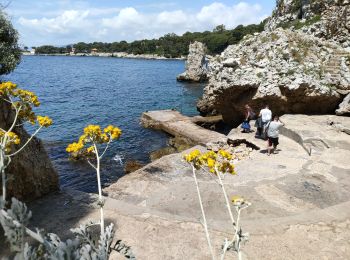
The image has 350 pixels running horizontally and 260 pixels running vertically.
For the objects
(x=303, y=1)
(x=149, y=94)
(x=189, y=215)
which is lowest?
(x=149, y=94)

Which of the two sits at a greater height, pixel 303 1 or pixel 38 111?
pixel 303 1

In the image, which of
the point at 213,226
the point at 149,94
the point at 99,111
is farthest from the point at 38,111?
the point at 213,226

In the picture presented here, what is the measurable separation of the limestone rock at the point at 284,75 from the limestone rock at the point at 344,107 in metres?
0.54

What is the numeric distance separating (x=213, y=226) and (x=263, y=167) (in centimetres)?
616

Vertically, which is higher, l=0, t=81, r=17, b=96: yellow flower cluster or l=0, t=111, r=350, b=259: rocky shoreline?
l=0, t=81, r=17, b=96: yellow flower cluster

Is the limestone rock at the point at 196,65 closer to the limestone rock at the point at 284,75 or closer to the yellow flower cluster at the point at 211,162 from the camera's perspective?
the limestone rock at the point at 284,75

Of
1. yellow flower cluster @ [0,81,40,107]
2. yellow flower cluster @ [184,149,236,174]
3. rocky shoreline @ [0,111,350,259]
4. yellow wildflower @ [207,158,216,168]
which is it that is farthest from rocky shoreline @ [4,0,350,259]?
yellow flower cluster @ [0,81,40,107]

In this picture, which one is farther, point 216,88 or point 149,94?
point 149,94

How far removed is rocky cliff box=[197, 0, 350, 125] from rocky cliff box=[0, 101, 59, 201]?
1449 cm

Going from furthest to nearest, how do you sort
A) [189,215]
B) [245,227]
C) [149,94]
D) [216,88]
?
[149,94] → [216,88] → [189,215] → [245,227]

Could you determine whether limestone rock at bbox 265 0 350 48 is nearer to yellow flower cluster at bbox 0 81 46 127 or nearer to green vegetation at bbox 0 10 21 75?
green vegetation at bbox 0 10 21 75

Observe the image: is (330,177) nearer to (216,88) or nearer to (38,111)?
(216,88)

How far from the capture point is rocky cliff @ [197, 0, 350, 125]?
69.3 ft

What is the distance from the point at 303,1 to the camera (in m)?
37.7
